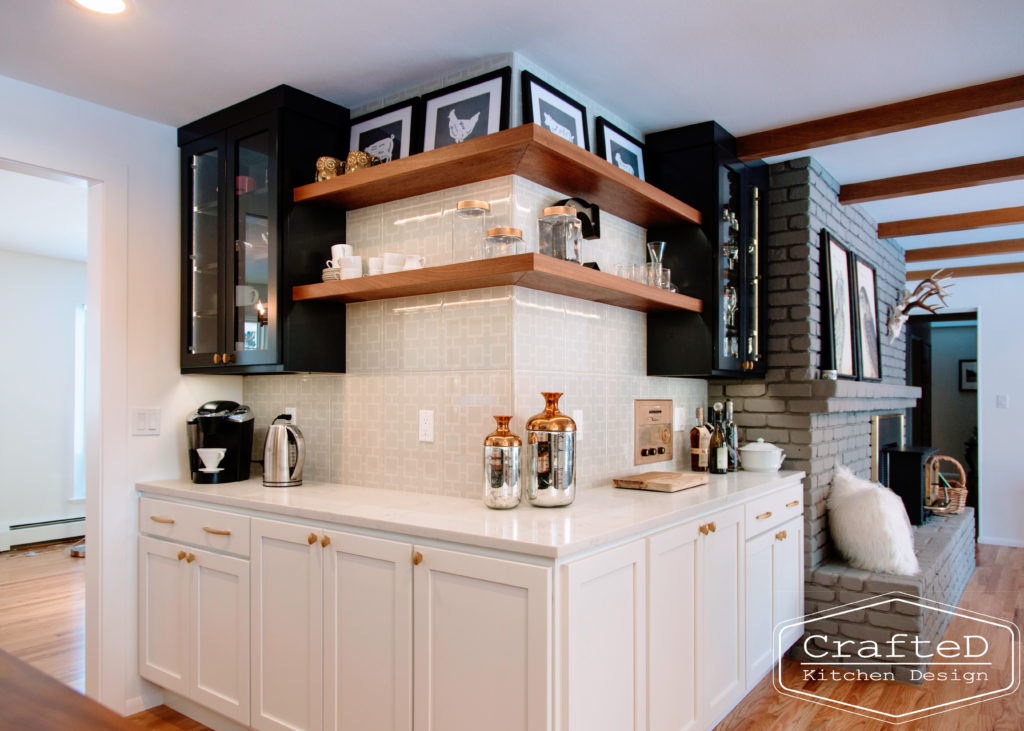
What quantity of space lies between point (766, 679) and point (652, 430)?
3.87 ft

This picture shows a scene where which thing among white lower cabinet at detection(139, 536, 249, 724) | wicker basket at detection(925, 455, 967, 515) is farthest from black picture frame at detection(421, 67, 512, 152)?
wicker basket at detection(925, 455, 967, 515)

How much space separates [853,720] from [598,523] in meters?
1.59

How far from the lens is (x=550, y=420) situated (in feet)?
7.22

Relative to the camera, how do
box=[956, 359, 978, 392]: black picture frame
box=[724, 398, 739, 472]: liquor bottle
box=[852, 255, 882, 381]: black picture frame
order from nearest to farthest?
box=[724, 398, 739, 472]: liquor bottle
box=[852, 255, 882, 381]: black picture frame
box=[956, 359, 978, 392]: black picture frame

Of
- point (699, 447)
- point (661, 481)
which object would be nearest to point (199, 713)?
point (661, 481)

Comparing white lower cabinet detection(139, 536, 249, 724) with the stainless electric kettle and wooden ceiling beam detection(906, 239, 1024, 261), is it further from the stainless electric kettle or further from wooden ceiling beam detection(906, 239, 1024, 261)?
wooden ceiling beam detection(906, 239, 1024, 261)

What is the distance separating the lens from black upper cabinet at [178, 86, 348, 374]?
265 centimetres

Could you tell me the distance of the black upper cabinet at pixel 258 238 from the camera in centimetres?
265

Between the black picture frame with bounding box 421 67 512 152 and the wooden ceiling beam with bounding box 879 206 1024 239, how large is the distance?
3.58 m

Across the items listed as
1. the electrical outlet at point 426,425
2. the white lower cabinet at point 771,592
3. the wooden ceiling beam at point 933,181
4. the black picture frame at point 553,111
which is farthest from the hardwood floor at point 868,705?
the wooden ceiling beam at point 933,181

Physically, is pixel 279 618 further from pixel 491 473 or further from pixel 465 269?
pixel 465 269

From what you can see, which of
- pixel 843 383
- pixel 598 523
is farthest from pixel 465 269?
pixel 843 383

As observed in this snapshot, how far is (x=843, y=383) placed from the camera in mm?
3459

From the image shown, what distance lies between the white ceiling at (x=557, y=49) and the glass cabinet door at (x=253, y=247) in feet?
0.73
